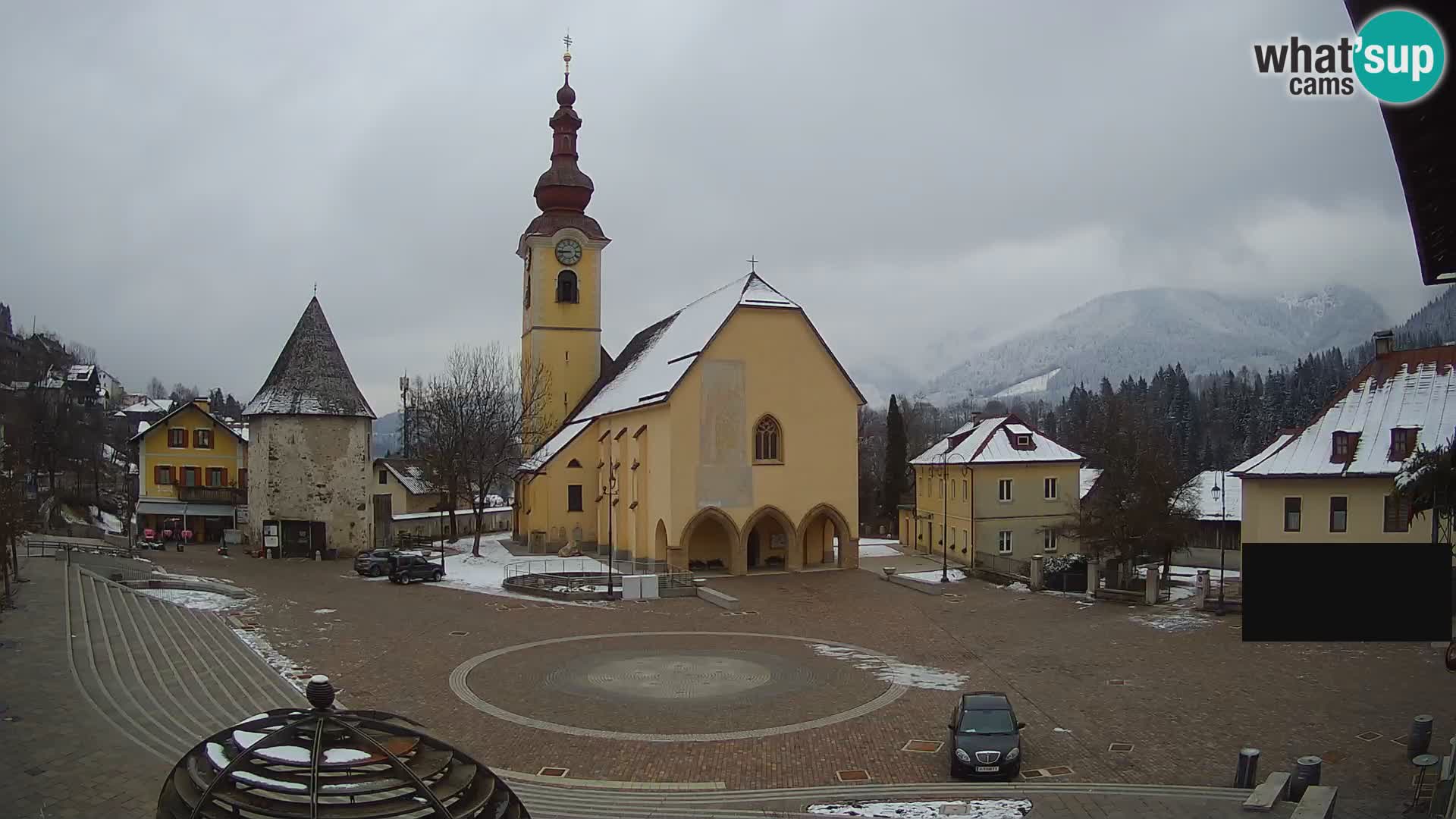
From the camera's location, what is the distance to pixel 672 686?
19891 millimetres

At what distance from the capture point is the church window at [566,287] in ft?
182

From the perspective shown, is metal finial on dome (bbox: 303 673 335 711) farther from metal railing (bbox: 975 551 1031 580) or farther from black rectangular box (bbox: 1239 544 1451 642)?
metal railing (bbox: 975 551 1031 580)

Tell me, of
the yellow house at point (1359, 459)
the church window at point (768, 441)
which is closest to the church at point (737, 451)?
Answer: the church window at point (768, 441)

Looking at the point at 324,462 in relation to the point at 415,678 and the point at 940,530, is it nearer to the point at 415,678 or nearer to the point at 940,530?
the point at 415,678

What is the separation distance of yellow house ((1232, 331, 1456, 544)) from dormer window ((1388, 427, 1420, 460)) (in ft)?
0.08

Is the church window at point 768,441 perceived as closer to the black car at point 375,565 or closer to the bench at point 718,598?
the bench at point 718,598

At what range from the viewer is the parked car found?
118ft

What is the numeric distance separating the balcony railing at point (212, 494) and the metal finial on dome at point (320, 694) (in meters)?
51.2

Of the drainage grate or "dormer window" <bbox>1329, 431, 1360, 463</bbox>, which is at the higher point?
"dormer window" <bbox>1329, 431, 1360, 463</bbox>

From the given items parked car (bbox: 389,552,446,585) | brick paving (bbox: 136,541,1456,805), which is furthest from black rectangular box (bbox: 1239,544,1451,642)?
parked car (bbox: 389,552,446,585)

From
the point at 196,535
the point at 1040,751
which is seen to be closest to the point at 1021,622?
the point at 1040,751

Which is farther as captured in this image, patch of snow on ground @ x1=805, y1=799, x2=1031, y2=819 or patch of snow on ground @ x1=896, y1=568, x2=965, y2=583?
patch of snow on ground @ x1=896, y1=568, x2=965, y2=583

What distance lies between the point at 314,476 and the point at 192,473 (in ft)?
45.8

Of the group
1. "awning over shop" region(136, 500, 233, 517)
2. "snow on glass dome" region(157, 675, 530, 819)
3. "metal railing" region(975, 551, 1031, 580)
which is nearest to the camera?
"snow on glass dome" region(157, 675, 530, 819)
